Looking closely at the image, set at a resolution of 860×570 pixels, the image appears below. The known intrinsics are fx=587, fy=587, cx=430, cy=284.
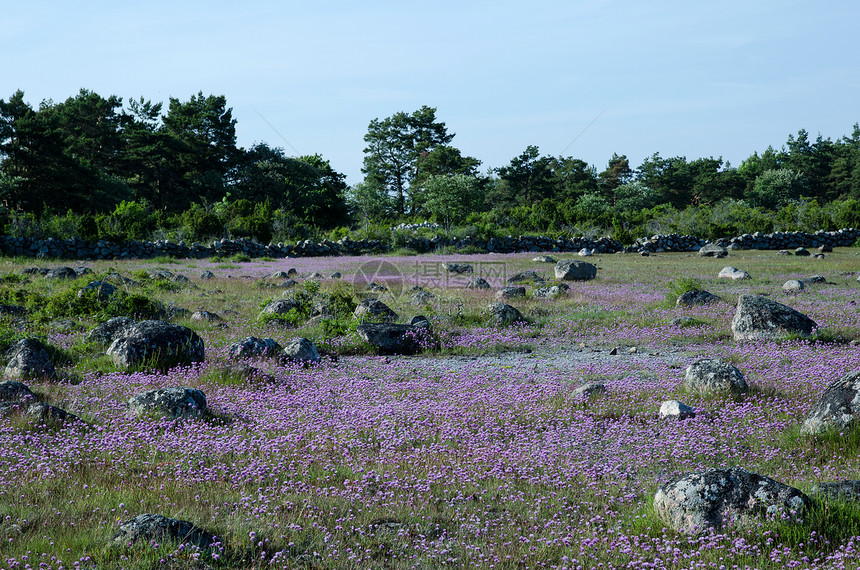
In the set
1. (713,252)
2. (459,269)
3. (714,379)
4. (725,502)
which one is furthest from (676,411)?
(713,252)

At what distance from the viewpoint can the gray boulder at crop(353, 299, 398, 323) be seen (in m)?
12.5

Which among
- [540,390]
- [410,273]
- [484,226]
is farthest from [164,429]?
[484,226]

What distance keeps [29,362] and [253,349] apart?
287cm

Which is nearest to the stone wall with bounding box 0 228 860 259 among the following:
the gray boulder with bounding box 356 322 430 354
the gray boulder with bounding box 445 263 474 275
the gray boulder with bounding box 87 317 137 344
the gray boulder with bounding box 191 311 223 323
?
the gray boulder with bounding box 445 263 474 275

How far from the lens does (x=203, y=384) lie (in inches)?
301

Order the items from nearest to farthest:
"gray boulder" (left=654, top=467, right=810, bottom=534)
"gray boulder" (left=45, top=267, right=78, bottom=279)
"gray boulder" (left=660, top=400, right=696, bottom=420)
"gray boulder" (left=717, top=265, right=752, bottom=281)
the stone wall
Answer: "gray boulder" (left=654, top=467, right=810, bottom=534) < "gray boulder" (left=660, top=400, right=696, bottom=420) < "gray boulder" (left=45, top=267, right=78, bottom=279) < "gray boulder" (left=717, top=265, right=752, bottom=281) < the stone wall

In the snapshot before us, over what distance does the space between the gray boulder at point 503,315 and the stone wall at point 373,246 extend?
2497cm

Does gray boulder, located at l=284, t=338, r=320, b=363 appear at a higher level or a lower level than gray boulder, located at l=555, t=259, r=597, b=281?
lower

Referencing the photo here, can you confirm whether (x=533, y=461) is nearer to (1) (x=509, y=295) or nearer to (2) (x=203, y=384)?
(2) (x=203, y=384)

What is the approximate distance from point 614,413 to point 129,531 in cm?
492

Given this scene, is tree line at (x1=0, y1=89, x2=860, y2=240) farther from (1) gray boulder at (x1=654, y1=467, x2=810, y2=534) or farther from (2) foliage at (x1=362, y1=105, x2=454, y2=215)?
(1) gray boulder at (x1=654, y1=467, x2=810, y2=534)

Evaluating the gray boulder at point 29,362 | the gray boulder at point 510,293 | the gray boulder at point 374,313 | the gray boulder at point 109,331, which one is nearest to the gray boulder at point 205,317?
the gray boulder at point 109,331

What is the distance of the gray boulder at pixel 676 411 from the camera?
20.8 feet

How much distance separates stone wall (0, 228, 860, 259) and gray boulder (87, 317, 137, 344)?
2270cm
